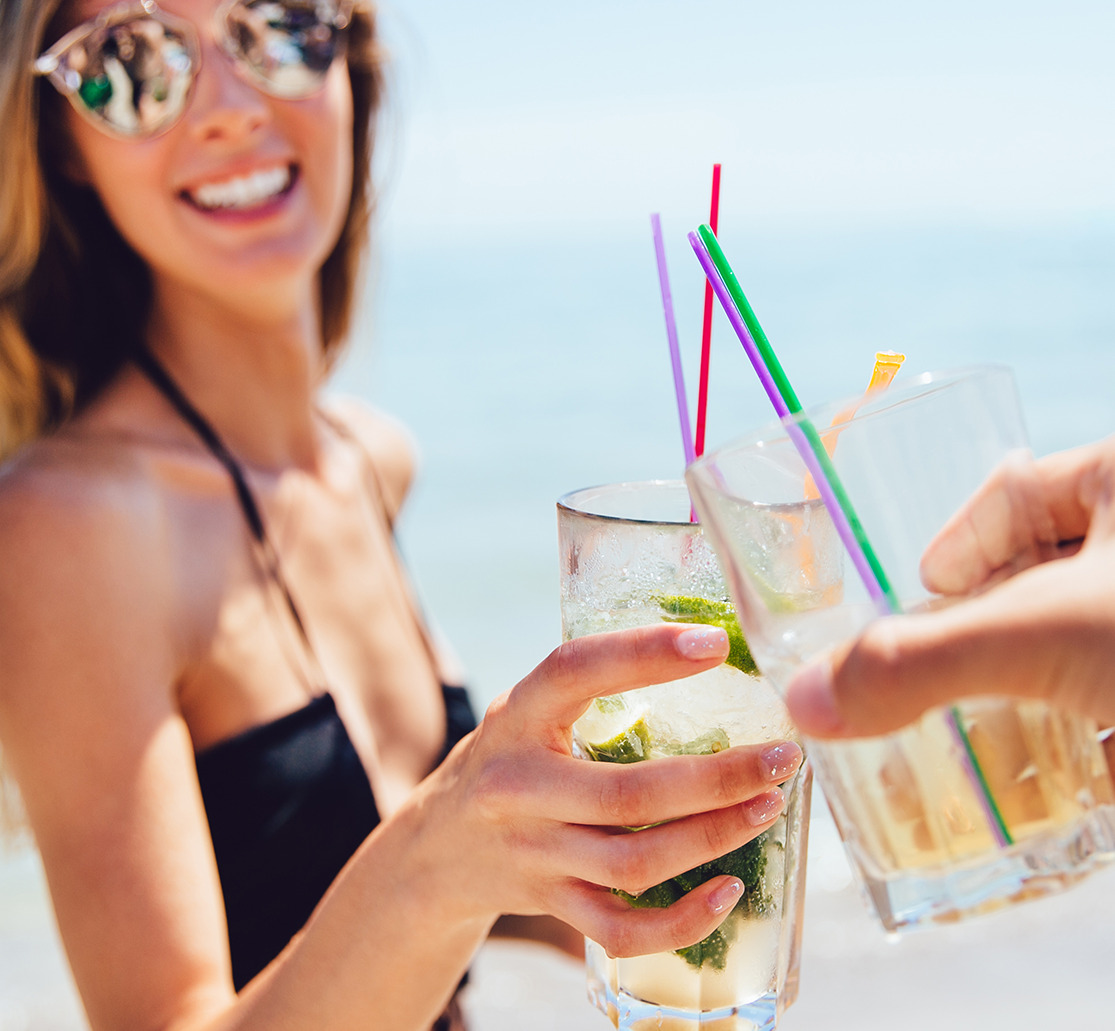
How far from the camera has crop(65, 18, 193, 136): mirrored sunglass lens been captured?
2096 millimetres

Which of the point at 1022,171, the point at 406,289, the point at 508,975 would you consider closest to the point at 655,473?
the point at 508,975

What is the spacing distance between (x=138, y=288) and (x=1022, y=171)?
38155 mm

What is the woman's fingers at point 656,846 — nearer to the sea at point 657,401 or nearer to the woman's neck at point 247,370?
the woman's neck at point 247,370

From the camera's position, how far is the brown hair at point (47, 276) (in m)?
2.14

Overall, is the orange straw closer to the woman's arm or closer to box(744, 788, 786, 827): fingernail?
the woman's arm

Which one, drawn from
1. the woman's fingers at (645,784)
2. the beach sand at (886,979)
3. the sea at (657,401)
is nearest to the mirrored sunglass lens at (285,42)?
the sea at (657,401)

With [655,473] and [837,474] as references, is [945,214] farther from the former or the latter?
[837,474]

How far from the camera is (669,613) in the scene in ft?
3.97

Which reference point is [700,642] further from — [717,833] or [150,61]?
[150,61]

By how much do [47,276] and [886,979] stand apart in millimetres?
4061

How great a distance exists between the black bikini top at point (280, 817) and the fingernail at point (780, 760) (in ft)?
3.69

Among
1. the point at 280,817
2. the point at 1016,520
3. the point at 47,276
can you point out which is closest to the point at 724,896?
the point at 1016,520

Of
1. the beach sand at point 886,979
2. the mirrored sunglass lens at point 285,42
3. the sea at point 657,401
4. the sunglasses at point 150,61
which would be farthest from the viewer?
the sea at point 657,401

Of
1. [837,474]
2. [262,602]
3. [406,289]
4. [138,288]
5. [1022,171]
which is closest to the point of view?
[837,474]
